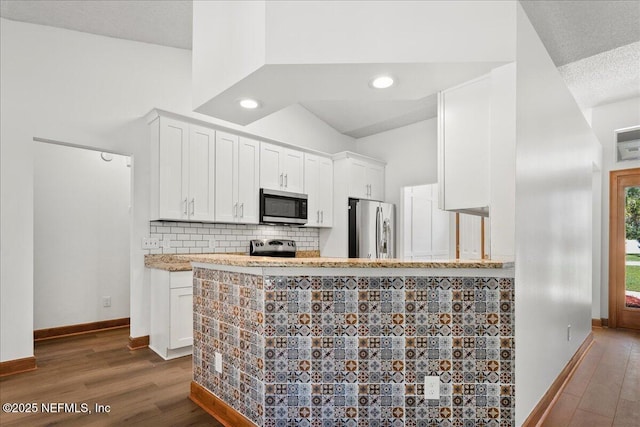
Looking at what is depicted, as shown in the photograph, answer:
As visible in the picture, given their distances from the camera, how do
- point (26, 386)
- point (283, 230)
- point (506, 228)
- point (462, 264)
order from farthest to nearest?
point (283, 230)
point (26, 386)
point (506, 228)
point (462, 264)

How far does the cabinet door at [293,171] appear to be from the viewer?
16.1ft

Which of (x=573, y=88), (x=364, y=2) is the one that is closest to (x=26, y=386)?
(x=364, y=2)

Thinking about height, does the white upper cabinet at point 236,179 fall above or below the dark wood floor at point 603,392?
above

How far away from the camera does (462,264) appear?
1.83 meters

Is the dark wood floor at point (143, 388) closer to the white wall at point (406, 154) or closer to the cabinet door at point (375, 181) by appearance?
the white wall at point (406, 154)

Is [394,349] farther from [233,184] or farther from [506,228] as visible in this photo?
[233,184]

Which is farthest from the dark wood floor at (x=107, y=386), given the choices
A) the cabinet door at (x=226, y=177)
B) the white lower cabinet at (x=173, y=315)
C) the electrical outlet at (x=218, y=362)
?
the cabinet door at (x=226, y=177)

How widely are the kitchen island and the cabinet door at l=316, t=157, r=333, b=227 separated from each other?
3424 mm

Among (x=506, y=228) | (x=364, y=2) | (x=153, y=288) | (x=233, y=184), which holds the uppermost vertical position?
(x=364, y=2)

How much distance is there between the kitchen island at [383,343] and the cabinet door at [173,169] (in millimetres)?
2155

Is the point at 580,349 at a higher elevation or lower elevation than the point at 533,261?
lower

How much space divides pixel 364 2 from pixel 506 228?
1376 mm

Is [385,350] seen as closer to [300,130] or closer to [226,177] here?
[226,177]

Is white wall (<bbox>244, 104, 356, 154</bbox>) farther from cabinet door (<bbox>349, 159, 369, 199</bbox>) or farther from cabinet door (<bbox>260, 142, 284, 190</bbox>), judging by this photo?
cabinet door (<bbox>349, 159, 369, 199</bbox>)
